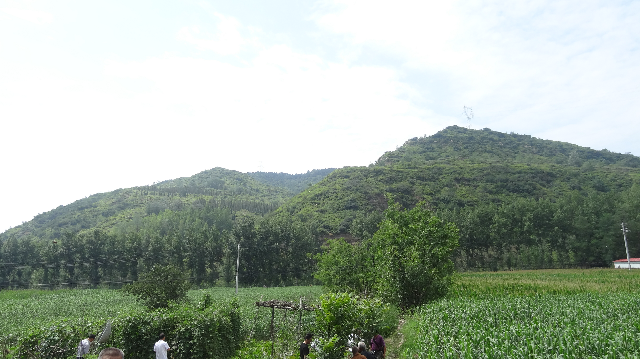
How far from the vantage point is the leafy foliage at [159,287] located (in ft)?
71.1

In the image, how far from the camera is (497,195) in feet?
321

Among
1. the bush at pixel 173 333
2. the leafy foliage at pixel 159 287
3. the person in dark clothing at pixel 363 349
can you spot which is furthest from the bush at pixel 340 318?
the leafy foliage at pixel 159 287

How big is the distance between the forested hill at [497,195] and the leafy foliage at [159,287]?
5441 centimetres

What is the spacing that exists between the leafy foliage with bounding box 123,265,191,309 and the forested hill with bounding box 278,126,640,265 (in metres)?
54.4

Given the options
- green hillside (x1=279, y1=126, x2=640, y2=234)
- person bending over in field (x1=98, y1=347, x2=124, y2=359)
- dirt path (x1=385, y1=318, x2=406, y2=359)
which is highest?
green hillside (x1=279, y1=126, x2=640, y2=234)

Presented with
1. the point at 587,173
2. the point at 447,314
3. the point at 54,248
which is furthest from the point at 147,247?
the point at 587,173

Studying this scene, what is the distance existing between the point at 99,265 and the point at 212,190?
112982 millimetres

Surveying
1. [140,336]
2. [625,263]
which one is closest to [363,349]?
[140,336]

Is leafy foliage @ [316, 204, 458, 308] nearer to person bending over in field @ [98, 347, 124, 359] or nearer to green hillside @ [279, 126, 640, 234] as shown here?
person bending over in field @ [98, 347, 124, 359]

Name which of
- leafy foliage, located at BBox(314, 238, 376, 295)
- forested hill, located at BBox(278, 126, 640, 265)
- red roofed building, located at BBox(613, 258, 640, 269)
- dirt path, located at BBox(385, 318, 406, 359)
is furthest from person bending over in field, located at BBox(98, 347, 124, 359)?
red roofed building, located at BBox(613, 258, 640, 269)

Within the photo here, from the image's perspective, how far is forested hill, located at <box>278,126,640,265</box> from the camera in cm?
6494

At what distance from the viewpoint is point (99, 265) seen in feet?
230

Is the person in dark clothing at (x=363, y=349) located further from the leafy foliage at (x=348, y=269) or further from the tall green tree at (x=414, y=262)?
the leafy foliage at (x=348, y=269)

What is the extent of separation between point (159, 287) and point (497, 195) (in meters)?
97.2
